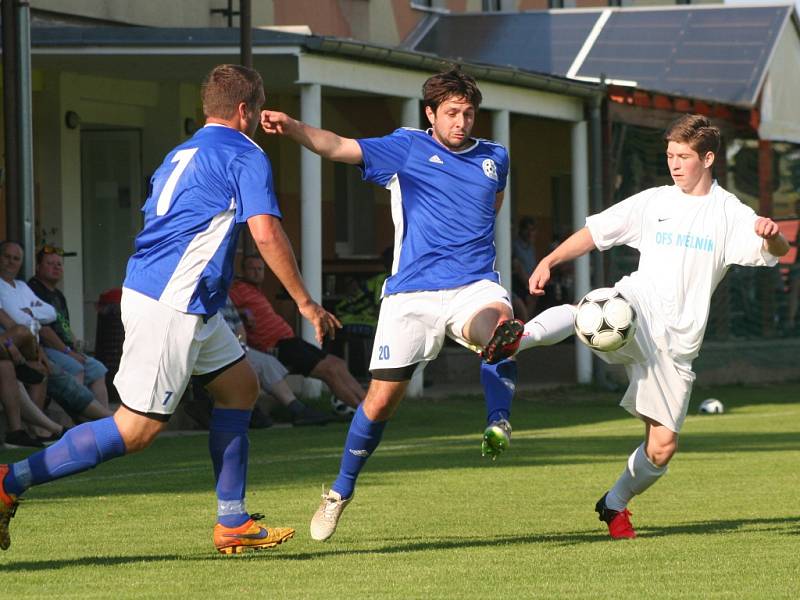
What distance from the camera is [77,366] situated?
14.4 meters

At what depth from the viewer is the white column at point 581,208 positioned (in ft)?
74.4

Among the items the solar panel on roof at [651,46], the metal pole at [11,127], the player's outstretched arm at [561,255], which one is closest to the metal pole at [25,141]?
the metal pole at [11,127]

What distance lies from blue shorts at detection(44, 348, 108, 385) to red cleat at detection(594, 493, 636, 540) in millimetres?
6871

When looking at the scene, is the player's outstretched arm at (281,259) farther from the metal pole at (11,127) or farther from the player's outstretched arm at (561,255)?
the metal pole at (11,127)

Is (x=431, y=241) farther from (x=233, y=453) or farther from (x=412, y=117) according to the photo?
(x=412, y=117)

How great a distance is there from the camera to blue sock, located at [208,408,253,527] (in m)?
7.70

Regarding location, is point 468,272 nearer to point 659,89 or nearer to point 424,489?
point 424,489

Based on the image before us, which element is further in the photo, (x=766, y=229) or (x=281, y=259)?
(x=766, y=229)

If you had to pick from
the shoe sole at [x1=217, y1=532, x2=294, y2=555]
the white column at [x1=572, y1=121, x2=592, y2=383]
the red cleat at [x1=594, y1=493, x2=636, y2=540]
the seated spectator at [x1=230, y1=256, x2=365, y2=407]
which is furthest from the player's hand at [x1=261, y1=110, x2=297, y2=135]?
the white column at [x1=572, y1=121, x2=592, y2=383]

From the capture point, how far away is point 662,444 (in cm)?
830

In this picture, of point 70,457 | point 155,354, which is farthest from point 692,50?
point 70,457

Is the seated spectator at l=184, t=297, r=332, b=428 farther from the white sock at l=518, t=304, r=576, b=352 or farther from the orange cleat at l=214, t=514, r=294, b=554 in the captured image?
the orange cleat at l=214, t=514, r=294, b=554

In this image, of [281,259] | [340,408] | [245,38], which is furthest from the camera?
[245,38]

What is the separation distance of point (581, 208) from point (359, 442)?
593 inches
